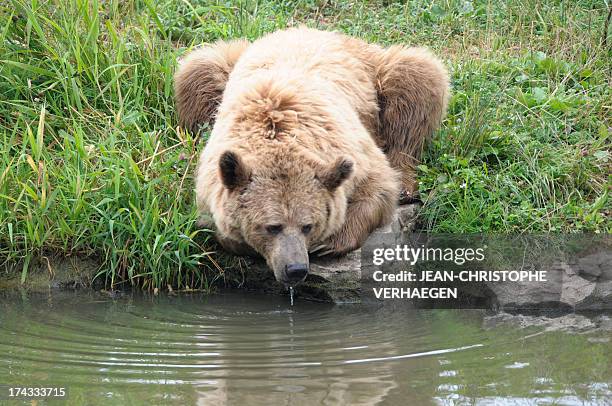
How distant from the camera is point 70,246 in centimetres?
669

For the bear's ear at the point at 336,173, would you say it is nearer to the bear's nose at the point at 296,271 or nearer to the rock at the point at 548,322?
the bear's nose at the point at 296,271

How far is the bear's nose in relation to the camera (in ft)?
19.1

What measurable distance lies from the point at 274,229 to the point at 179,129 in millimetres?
1934

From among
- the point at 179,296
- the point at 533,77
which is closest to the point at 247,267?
the point at 179,296

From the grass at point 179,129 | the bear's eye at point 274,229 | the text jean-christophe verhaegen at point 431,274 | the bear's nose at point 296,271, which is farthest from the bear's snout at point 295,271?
the grass at point 179,129

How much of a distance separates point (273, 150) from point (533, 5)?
404 cm

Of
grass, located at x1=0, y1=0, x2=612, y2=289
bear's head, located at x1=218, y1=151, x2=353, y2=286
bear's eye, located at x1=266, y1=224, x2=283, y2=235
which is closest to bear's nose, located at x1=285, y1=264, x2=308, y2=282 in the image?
bear's head, located at x1=218, y1=151, x2=353, y2=286

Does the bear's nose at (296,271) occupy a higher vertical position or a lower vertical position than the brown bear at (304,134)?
lower

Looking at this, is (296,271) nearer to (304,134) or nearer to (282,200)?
(282,200)

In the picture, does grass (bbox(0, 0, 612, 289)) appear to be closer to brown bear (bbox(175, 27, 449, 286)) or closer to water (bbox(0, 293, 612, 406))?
brown bear (bbox(175, 27, 449, 286))

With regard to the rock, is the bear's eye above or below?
above

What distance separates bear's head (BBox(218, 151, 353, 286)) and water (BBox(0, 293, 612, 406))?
0.42 metres

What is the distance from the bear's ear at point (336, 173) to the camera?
598cm

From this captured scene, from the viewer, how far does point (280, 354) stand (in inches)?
211
